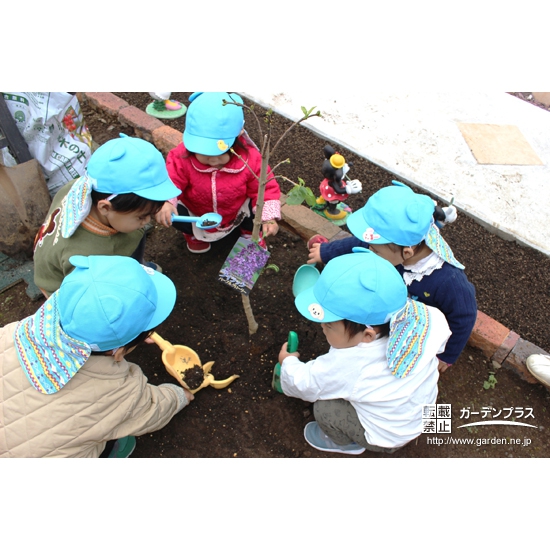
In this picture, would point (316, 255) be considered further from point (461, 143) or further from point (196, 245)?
point (461, 143)

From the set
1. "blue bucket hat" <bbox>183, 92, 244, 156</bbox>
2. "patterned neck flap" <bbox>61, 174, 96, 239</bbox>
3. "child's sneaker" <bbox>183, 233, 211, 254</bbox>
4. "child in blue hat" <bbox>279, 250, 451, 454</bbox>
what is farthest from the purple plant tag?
"child's sneaker" <bbox>183, 233, 211, 254</bbox>

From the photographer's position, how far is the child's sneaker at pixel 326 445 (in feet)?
7.65

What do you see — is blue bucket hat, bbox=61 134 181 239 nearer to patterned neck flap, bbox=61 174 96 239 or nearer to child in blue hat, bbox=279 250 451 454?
patterned neck flap, bbox=61 174 96 239

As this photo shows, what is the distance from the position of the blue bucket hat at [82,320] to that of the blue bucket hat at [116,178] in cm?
48

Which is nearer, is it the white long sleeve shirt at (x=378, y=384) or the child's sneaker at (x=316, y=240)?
the white long sleeve shirt at (x=378, y=384)

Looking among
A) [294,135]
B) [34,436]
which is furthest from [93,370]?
[294,135]

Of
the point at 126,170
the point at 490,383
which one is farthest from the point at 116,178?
the point at 490,383

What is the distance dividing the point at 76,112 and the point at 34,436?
2220mm

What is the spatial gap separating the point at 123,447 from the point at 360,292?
4.88 feet

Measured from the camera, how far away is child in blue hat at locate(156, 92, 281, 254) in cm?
235

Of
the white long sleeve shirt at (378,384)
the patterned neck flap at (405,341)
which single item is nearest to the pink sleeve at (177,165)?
the white long sleeve shirt at (378,384)

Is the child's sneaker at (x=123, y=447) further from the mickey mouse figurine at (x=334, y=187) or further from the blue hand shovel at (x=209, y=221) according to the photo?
the mickey mouse figurine at (x=334, y=187)

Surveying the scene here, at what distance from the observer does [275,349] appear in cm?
266

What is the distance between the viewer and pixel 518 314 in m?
2.99
